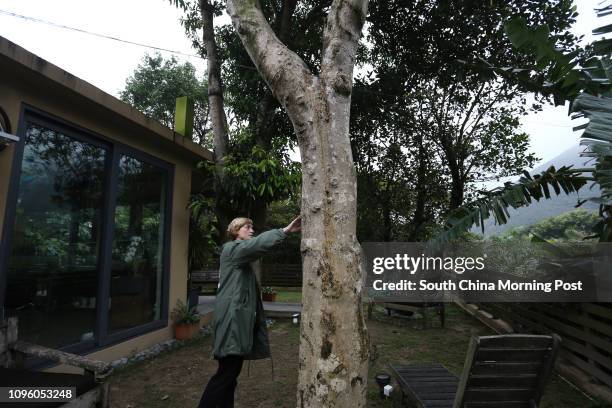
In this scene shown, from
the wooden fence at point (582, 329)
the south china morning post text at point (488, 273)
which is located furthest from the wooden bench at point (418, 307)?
the wooden fence at point (582, 329)

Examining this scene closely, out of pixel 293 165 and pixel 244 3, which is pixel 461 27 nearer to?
pixel 293 165

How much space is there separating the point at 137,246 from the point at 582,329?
632 cm

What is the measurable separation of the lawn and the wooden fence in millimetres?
382

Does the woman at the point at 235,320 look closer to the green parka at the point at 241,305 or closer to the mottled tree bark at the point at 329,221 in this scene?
the green parka at the point at 241,305

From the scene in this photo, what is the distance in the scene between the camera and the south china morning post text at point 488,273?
4809 millimetres

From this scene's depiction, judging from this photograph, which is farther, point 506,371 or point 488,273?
point 488,273

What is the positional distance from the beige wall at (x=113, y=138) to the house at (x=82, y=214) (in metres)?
0.01

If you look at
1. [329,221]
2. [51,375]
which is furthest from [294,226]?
[51,375]

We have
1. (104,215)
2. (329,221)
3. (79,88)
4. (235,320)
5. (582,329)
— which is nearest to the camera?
(329,221)

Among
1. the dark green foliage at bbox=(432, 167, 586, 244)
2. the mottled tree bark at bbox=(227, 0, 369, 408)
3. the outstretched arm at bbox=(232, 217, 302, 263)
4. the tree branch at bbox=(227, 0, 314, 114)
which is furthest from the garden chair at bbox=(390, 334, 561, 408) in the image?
the dark green foliage at bbox=(432, 167, 586, 244)

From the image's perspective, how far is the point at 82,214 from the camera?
4.59 metres

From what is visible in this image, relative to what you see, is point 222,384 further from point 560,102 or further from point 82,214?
point 560,102

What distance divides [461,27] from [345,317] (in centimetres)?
878

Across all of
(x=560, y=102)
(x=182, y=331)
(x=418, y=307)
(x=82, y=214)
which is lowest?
(x=182, y=331)
